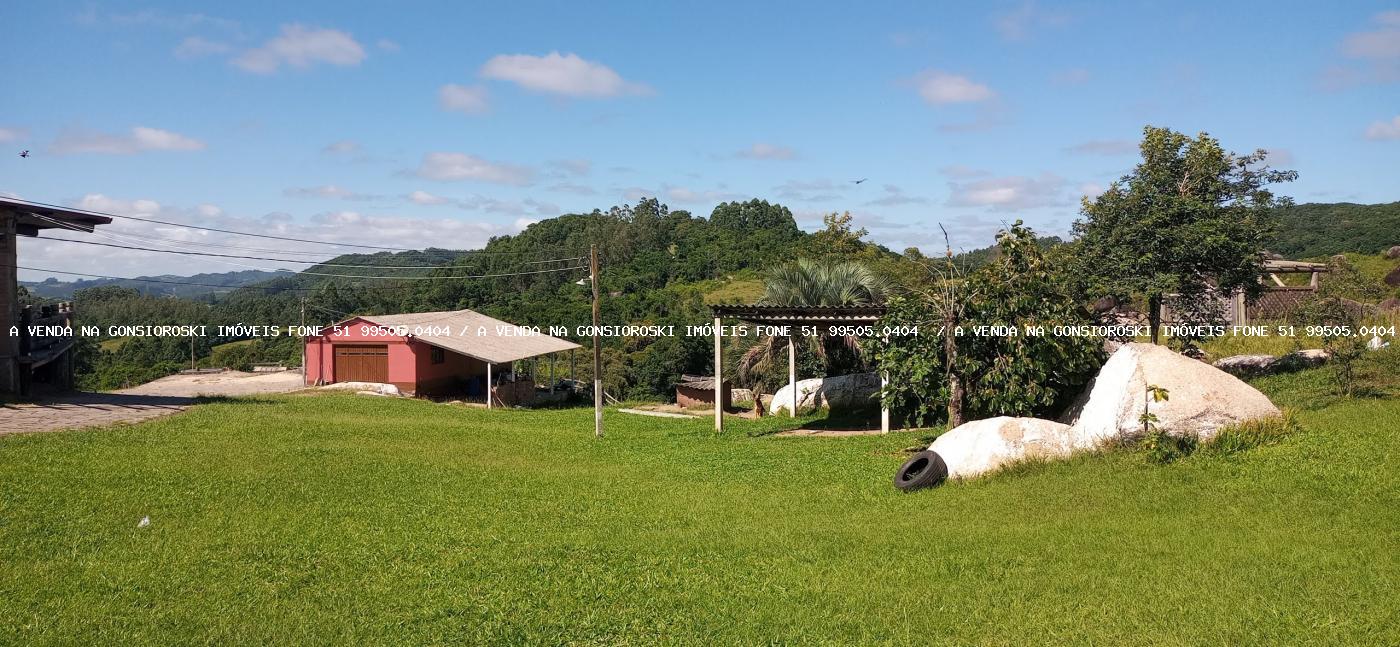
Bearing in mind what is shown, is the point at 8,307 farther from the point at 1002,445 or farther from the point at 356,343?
the point at 1002,445

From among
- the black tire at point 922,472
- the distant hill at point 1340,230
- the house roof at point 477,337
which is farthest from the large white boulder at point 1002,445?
the distant hill at point 1340,230

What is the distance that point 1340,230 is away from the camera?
56.4 meters

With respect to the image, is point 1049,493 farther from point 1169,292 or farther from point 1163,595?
point 1169,292

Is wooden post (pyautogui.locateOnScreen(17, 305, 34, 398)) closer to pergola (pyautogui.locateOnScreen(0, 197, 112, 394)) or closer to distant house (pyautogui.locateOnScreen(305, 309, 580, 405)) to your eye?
Result: pergola (pyautogui.locateOnScreen(0, 197, 112, 394))

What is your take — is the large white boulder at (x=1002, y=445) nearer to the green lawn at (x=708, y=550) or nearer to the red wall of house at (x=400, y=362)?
the green lawn at (x=708, y=550)

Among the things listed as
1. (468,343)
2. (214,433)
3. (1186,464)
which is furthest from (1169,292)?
(468,343)

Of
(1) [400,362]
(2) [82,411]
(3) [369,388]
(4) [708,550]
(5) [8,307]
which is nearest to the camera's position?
(4) [708,550]

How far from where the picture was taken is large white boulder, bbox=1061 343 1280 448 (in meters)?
11.1

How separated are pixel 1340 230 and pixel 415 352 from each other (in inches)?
2365

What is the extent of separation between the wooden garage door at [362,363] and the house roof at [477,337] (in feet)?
4.07

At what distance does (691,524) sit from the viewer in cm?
985

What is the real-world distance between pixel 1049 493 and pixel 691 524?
4271mm

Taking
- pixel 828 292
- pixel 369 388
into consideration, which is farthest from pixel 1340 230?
pixel 369 388

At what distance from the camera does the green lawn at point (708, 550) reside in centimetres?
632
